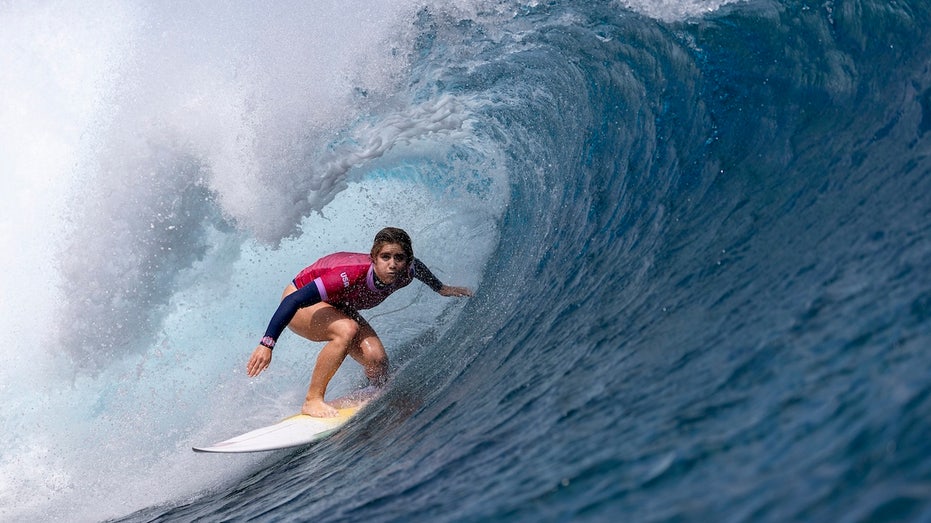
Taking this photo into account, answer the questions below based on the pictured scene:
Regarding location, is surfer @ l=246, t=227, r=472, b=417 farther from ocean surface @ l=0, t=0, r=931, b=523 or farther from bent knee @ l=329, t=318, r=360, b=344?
ocean surface @ l=0, t=0, r=931, b=523

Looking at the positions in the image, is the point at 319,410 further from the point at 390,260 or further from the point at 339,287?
the point at 390,260

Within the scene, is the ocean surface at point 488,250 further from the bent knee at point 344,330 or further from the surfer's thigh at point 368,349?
the bent knee at point 344,330

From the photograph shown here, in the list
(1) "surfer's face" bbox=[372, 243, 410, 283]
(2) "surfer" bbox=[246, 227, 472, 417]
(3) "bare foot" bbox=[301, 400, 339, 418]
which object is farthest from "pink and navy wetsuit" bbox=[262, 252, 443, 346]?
(3) "bare foot" bbox=[301, 400, 339, 418]

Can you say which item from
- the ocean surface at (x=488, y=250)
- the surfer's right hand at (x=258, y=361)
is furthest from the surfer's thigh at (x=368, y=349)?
the surfer's right hand at (x=258, y=361)

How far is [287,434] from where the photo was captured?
536 cm

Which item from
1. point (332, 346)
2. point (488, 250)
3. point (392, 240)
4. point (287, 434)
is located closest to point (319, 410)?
point (287, 434)

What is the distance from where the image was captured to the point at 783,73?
5.96 m

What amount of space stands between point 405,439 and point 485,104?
4.17 metres

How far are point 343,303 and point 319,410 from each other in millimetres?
708

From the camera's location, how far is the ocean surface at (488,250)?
277 centimetres

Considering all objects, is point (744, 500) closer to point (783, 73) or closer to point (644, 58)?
point (783, 73)

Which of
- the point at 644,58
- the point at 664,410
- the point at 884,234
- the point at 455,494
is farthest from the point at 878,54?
the point at 455,494

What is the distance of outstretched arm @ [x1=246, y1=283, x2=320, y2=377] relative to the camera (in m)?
5.04

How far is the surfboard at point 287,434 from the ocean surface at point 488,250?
0.15 metres
